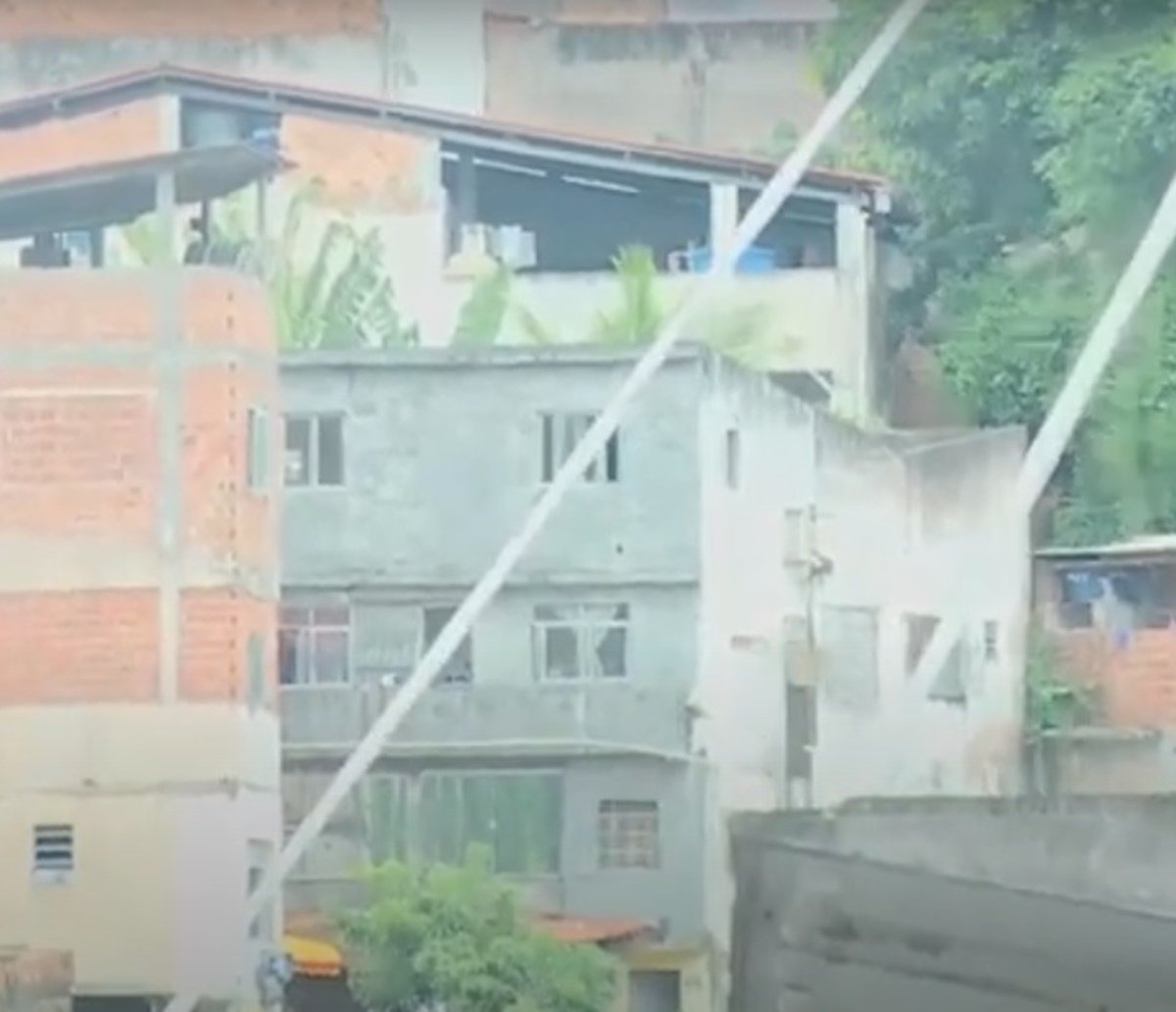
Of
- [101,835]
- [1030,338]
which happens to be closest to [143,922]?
[101,835]

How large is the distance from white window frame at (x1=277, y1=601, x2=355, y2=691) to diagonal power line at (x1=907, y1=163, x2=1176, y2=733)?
0.42 metres

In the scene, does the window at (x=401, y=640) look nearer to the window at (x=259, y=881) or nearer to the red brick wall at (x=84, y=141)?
the window at (x=259, y=881)

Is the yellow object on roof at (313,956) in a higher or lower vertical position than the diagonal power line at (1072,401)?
lower

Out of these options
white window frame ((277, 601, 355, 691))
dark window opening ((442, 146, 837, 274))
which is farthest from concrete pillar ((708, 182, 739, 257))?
white window frame ((277, 601, 355, 691))

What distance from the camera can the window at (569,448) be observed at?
2.49m

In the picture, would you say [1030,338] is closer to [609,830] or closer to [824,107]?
[824,107]

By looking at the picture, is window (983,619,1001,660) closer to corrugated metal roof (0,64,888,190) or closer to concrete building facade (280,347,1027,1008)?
concrete building facade (280,347,1027,1008)

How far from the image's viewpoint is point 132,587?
8.18 ft

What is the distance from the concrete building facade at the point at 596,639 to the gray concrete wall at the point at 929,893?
0.02 metres

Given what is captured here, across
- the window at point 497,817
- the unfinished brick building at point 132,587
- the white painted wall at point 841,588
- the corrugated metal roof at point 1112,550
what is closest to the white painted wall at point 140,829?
the unfinished brick building at point 132,587

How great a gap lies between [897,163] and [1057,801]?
50cm

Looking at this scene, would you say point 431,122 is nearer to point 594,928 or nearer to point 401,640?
point 401,640

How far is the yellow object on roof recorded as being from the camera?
2.47 m

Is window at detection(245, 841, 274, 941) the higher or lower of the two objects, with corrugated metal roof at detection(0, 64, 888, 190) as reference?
lower
